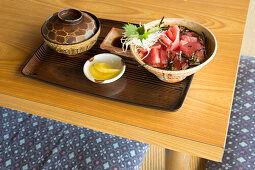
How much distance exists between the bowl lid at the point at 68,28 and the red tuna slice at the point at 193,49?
1.16ft

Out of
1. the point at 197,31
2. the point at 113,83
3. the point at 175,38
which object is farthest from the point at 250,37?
the point at 113,83

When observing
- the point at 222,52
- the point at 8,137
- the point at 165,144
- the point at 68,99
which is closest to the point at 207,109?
the point at 165,144

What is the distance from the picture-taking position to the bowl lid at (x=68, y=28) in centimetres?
87

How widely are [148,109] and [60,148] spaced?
1.43 feet

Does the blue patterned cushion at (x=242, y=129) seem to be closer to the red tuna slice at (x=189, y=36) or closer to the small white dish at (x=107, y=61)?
the red tuna slice at (x=189, y=36)

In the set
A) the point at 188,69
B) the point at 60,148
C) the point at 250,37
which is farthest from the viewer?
the point at 250,37

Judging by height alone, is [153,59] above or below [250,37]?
above

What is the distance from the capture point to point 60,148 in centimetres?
100

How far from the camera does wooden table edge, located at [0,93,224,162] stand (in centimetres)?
73

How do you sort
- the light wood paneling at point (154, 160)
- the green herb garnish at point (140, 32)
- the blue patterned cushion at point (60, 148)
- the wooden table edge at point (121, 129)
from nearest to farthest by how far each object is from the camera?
1. the wooden table edge at point (121, 129)
2. the green herb garnish at point (140, 32)
3. the blue patterned cushion at point (60, 148)
4. the light wood paneling at point (154, 160)

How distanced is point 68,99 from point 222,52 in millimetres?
638

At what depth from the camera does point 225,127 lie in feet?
2.46

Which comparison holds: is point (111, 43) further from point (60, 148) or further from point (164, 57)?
point (60, 148)

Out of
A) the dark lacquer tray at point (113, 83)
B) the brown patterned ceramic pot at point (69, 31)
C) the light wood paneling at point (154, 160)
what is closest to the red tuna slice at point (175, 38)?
the dark lacquer tray at point (113, 83)
